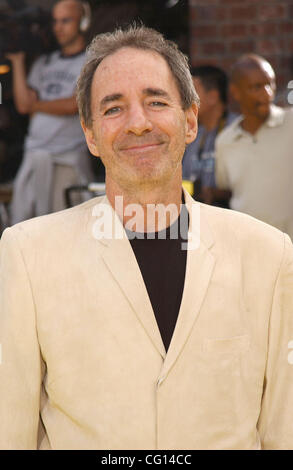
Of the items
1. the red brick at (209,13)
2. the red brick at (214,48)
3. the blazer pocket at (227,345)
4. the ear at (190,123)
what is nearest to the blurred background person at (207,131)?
the red brick at (214,48)

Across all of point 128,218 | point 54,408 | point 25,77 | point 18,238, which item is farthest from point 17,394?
point 25,77

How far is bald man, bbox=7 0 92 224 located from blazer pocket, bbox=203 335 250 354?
356cm

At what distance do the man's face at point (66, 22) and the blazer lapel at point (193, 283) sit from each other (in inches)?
141

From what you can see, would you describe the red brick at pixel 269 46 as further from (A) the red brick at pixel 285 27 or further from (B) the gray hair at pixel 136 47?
(B) the gray hair at pixel 136 47

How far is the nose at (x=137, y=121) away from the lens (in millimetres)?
1810

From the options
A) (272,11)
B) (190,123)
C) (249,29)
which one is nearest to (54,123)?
(249,29)

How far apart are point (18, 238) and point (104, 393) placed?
16.0 inches

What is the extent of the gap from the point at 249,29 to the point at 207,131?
121 cm

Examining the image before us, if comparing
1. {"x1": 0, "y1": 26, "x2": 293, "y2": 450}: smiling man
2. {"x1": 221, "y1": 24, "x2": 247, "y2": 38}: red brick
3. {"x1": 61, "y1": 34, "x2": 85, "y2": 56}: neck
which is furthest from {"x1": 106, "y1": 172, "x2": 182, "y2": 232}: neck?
{"x1": 221, "y1": 24, "x2": 247, "y2": 38}: red brick

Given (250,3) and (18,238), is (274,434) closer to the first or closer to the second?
(18,238)

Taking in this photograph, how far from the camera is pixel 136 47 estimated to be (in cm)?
190

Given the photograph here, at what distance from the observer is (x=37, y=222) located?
1.90 m

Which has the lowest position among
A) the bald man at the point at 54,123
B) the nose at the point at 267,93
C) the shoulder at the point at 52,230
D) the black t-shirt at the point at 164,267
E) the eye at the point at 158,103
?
the bald man at the point at 54,123

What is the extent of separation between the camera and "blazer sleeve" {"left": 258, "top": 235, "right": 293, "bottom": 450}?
1877mm
